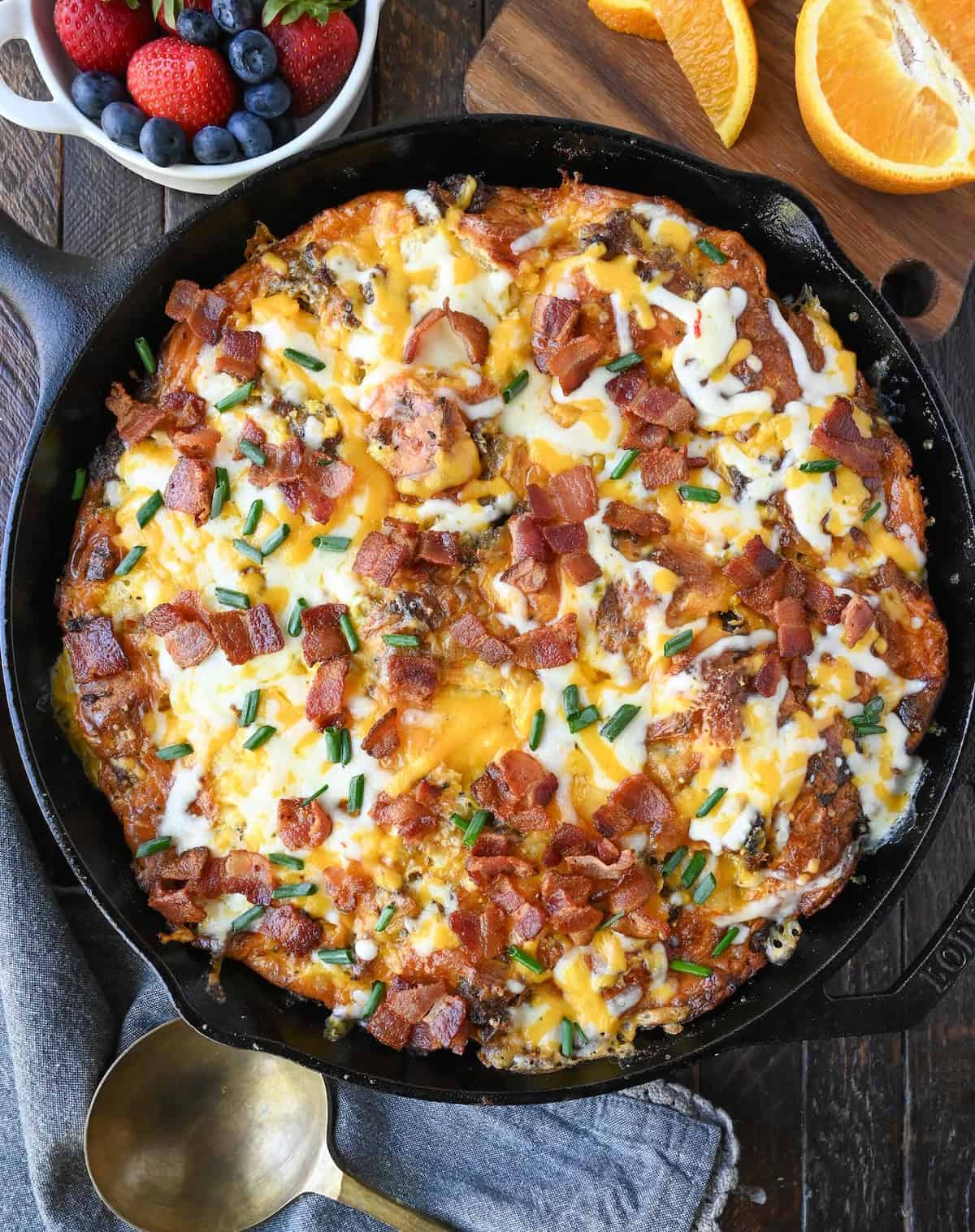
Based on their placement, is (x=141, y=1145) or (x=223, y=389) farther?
(x=141, y=1145)

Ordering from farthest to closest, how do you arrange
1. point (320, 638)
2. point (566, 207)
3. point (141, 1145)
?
1. point (141, 1145)
2. point (566, 207)
3. point (320, 638)

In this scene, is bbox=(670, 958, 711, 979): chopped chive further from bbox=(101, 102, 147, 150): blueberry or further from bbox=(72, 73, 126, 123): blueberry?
bbox=(72, 73, 126, 123): blueberry

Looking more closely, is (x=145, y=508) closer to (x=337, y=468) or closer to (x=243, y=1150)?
(x=337, y=468)

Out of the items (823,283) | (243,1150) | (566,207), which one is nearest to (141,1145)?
(243,1150)

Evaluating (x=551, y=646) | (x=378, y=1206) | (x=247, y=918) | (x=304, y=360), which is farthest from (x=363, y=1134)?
(x=304, y=360)

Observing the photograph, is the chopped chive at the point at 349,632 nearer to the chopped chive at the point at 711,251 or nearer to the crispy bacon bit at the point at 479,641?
the crispy bacon bit at the point at 479,641

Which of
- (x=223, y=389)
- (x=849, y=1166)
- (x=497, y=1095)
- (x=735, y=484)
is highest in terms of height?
(x=735, y=484)

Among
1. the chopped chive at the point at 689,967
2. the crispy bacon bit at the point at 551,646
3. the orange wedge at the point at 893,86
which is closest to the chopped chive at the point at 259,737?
the crispy bacon bit at the point at 551,646
